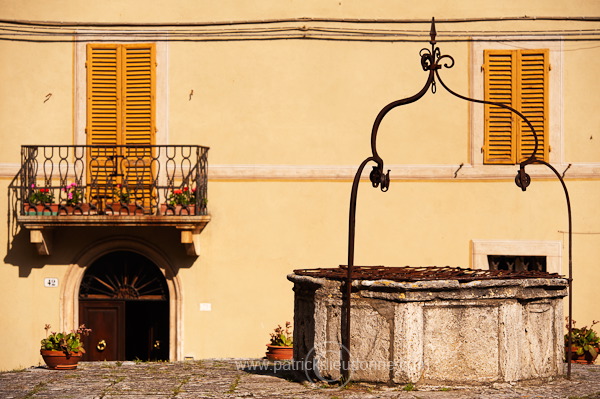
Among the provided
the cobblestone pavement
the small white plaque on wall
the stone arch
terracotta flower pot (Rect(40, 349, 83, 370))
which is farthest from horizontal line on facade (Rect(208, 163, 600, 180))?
terracotta flower pot (Rect(40, 349, 83, 370))

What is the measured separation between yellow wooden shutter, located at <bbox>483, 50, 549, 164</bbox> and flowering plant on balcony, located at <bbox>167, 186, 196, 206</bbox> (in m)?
4.36

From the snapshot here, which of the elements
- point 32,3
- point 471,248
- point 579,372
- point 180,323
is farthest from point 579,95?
point 32,3

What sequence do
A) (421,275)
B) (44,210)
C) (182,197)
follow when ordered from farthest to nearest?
(182,197), (44,210), (421,275)

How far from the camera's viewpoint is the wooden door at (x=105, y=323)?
16.6 meters

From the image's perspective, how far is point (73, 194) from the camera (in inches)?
634

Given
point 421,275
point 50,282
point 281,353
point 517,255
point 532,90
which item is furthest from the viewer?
point 532,90

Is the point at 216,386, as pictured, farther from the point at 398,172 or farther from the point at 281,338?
the point at 398,172

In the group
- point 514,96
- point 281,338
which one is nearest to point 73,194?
point 281,338

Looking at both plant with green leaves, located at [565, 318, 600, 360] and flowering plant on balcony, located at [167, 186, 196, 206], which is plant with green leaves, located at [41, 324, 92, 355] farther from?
plant with green leaves, located at [565, 318, 600, 360]

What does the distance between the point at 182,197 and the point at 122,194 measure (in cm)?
87

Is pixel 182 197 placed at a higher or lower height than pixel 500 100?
lower

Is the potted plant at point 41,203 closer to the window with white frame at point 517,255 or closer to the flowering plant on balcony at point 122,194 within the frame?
the flowering plant on balcony at point 122,194

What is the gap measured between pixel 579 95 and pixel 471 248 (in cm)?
271

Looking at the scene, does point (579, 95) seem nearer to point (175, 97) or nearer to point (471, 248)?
point (471, 248)
